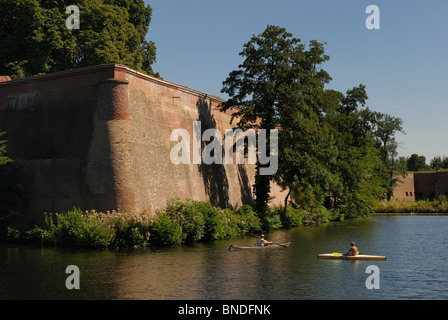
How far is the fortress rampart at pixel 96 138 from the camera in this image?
96.2 feet

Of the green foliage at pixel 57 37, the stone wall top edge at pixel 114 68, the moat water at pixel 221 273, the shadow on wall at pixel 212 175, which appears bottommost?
the moat water at pixel 221 273

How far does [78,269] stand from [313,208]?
32743 millimetres

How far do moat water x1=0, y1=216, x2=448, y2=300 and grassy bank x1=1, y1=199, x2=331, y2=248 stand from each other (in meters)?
1.06

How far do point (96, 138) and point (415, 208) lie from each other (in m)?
52.7

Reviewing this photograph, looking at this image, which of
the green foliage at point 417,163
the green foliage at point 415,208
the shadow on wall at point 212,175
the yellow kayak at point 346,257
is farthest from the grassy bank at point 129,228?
the green foliage at point 417,163

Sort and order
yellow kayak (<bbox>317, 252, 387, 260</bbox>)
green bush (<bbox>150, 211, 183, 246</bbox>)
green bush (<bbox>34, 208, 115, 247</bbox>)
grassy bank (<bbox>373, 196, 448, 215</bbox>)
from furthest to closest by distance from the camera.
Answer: grassy bank (<bbox>373, 196, 448, 215</bbox>)
green bush (<bbox>150, 211, 183, 246</bbox>)
green bush (<bbox>34, 208, 115, 247</bbox>)
yellow kayak (<bbox>317, 252, 387, 260</bbox>)

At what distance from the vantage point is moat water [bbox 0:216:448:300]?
1599 cm

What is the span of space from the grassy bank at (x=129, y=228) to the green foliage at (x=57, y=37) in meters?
17.2

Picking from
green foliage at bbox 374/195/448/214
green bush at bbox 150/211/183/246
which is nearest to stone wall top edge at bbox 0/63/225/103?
green bush at bbox 150/211/183/246

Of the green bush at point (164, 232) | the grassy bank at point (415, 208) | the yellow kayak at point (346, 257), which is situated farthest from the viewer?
the grassy bank at point (415, 208)

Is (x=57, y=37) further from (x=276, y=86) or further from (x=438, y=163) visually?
(x=438, y=163)

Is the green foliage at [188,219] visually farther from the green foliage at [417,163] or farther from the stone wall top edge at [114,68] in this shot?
the green foliage at [417,163]

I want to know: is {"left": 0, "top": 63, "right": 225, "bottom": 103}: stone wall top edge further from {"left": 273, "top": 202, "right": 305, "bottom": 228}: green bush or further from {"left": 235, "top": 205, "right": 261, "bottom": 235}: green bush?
{"left": 273, "top": 202, "right": 305, "bottom": 228}: green bush

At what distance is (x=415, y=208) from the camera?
67.4 m
